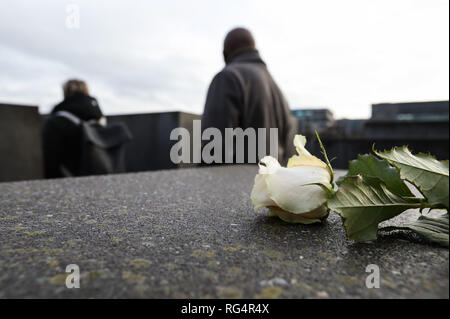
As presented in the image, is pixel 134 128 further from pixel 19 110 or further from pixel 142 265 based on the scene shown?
pixel 142 265

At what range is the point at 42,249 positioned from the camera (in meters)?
0.58

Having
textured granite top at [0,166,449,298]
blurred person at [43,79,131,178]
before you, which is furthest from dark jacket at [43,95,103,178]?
textured granite top at [0,166,449,298]

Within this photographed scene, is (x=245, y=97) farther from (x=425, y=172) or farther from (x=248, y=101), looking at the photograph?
(x=425, y=172)

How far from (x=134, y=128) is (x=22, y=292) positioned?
18.8ft

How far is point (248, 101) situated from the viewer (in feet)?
10.2

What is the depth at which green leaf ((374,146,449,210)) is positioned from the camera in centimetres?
53

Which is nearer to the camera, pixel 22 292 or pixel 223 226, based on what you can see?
pixel 22 292

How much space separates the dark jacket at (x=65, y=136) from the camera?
13.5ft

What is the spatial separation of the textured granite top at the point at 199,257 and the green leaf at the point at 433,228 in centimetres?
2

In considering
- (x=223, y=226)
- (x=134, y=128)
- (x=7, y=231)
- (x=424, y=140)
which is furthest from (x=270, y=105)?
(x=424, y=140)

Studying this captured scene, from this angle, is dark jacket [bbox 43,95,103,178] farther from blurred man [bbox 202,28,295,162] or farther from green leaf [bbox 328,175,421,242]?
green leaf [bbox 328,175,421,242]
